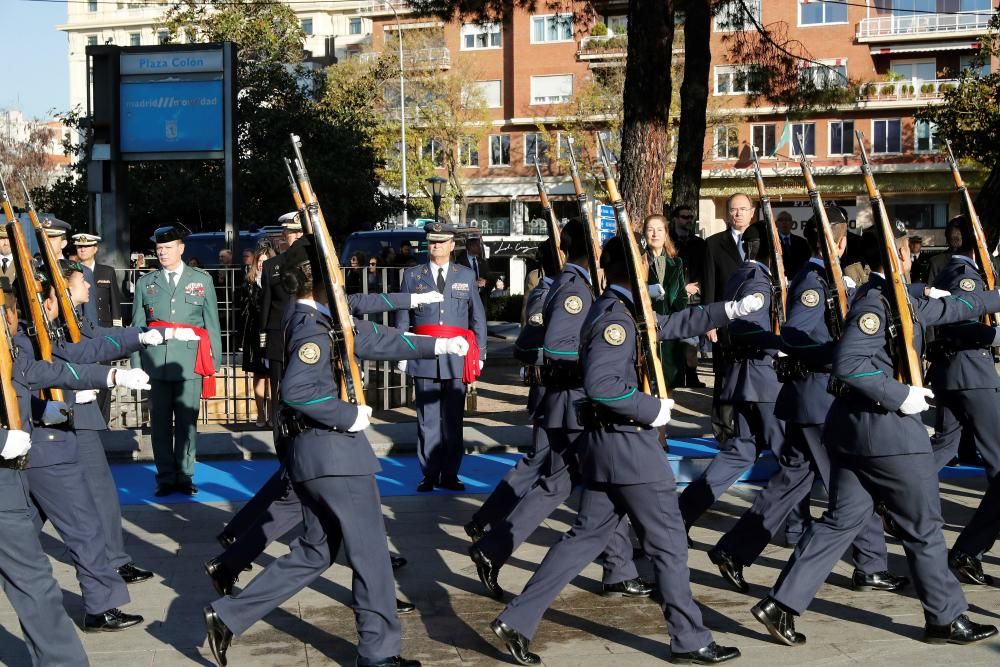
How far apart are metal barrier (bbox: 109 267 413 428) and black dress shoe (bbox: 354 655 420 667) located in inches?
299

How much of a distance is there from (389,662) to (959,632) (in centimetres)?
250

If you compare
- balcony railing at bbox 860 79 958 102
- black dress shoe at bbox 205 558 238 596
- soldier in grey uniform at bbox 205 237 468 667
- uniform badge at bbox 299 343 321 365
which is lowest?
black dress shoe at bbox 205 558 238 596

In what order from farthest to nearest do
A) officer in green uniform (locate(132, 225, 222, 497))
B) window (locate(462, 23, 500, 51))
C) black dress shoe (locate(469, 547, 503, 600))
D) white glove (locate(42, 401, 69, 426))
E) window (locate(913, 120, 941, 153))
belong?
window (locate(462, 23, 500, 51)) < window (locate(913, 120, 941, 153)) < officer in green uniform (locate(132, 225, 222, 497)) < black dress shoe (locate(469, 547, 503, 600)) < white glove (locate(42, 401, 69, 426))

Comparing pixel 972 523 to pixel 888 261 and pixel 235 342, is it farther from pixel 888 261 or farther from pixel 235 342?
pixel 235 342

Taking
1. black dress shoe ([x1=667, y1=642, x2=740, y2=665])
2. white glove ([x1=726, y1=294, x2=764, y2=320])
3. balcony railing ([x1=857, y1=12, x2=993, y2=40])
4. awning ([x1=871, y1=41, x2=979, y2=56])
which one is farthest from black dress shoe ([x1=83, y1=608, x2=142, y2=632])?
awning ([x1=871, y1=41, x2=979, y2=56])

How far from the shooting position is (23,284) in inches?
233

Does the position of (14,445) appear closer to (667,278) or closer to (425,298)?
(425,298)

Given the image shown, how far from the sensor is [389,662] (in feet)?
17.5

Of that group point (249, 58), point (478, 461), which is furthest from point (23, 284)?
point (249, 58)

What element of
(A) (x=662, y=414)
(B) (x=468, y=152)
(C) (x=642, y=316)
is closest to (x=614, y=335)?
(C) (x=642, y=316)

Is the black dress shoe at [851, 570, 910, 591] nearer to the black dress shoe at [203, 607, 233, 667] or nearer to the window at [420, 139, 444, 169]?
the black dress shoe at [203, 607, 233, 667]

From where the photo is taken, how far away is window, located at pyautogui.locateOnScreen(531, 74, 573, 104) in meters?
52.0

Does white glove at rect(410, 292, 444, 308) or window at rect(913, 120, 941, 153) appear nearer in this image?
white glove at rect(410, 292, 444, 308)

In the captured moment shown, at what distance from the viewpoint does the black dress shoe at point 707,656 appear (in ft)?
17.9
